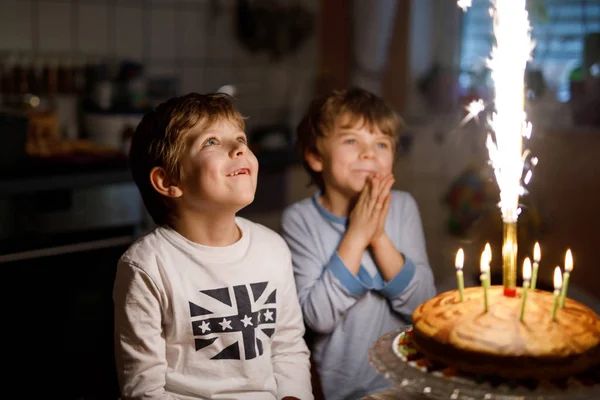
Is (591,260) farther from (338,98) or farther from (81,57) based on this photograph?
(81,57)

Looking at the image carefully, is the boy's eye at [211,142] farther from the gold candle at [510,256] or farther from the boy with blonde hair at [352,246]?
the gold candle at [510,256]

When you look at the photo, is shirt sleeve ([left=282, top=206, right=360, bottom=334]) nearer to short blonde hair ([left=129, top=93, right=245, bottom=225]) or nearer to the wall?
short blonde hair ([left=129, top=93, right=245, bottom=225])

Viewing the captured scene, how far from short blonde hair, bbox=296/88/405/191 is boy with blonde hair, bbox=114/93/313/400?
277 millimetres

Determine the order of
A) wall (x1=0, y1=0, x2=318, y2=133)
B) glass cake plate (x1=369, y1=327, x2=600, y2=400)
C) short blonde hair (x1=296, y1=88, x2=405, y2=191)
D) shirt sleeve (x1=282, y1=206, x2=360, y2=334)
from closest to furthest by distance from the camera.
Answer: glass cake plate (x1=369, y1=327, x2=600, y2=400), shirt sleeve (x1=282, y1=206, x2=360, y2=334), short blonde hair (x1=296, y1=88, x2=405, y2=191), wall (x1=0, y1=0, x2=318, y2=133)

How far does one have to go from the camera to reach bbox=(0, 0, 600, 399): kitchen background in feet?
6.11

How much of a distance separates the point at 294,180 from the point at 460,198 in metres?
0.79

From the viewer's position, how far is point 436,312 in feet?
3.60

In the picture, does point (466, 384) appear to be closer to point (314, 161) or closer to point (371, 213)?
point (371, 213)

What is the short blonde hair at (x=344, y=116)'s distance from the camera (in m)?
1.52

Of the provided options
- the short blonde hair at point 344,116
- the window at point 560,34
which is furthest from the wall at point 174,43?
the short blonde hair at point 344,116

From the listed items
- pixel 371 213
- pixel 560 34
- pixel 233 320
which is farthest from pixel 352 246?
pixel 560 34

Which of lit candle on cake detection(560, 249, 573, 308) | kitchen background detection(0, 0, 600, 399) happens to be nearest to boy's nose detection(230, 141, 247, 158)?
lit candle on cake detection(560, 249, 573, 308)

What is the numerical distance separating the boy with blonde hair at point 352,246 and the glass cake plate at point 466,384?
372mm

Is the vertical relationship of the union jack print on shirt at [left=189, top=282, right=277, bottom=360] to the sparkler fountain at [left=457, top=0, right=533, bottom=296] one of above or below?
below
